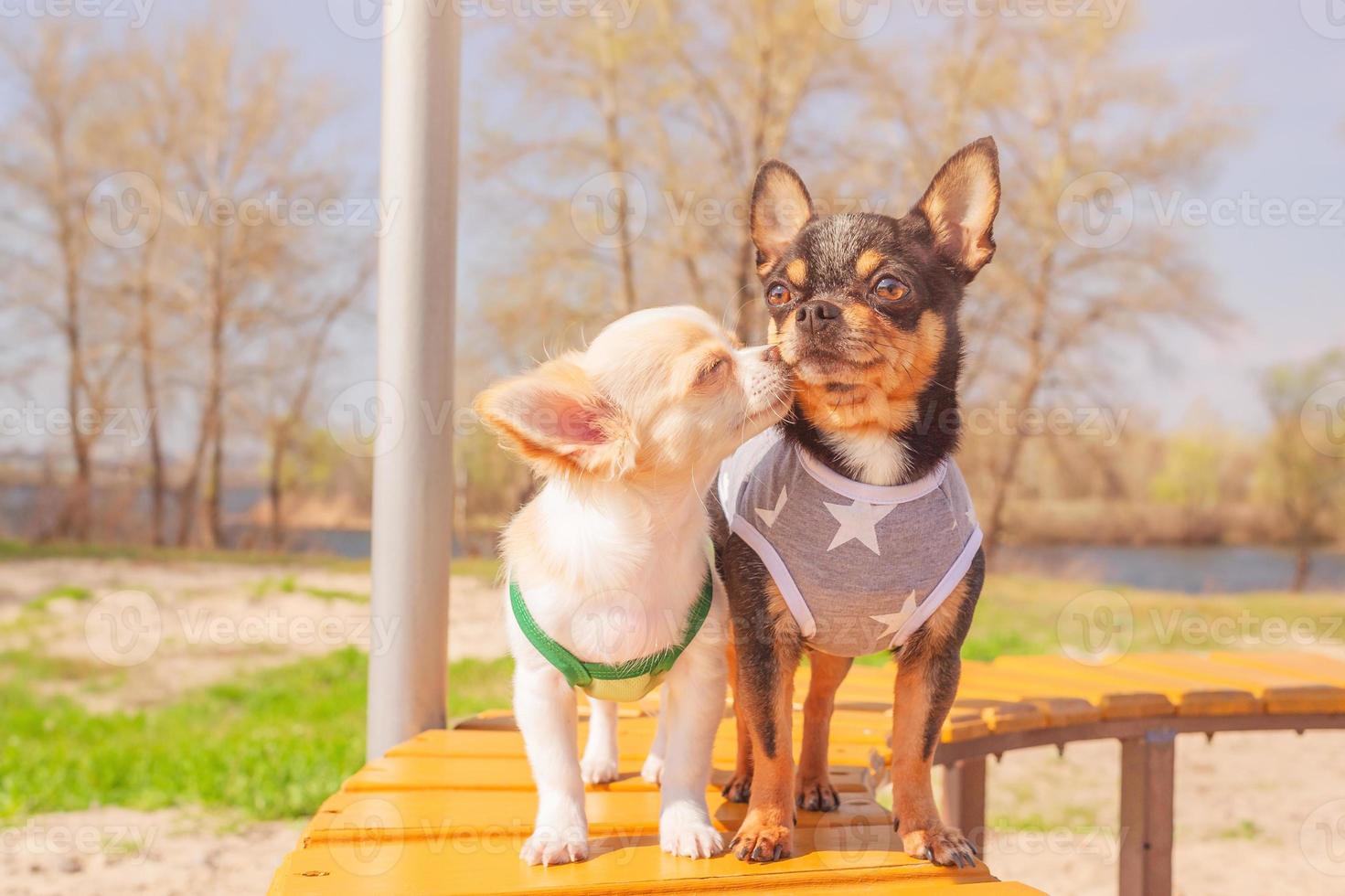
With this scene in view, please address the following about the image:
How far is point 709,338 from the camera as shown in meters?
2.29

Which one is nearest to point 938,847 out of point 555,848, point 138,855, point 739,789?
point 739,789

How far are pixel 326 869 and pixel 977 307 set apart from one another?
38.7 feet

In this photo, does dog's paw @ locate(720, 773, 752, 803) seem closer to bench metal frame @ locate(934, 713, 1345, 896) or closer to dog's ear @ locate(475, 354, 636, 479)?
dog's ear @ locate(475, 354, 636, 479)

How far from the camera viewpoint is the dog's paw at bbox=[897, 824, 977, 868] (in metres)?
2.26

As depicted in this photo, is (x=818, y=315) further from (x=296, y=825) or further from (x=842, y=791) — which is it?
(x=296, y=825)

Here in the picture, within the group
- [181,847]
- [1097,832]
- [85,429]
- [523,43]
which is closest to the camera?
[181,847]

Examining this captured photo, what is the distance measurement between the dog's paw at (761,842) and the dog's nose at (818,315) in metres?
1.11

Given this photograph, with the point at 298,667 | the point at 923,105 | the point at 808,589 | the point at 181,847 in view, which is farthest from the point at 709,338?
the point at 923,105

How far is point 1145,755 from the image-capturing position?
386 cm

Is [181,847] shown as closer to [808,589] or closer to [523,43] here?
[808,589]

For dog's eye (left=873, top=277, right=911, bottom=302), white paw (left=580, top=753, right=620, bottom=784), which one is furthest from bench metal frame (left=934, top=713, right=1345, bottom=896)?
dog's eye (left=873, top=277, right=911, bottom=302)

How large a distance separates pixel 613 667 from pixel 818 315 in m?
0.91

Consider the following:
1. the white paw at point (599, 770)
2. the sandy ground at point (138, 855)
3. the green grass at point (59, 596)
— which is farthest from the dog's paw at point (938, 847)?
the green grass at point (59, 596)

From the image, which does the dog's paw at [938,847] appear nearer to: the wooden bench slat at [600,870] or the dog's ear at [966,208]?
the wooden bench slat at [600,870]
